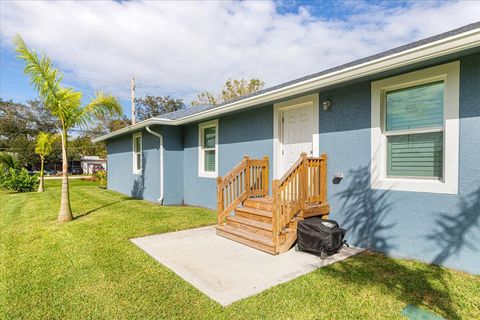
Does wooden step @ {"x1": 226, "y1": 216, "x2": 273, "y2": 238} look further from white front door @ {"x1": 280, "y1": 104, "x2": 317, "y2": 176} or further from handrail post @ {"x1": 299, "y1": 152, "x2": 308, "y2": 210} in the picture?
white front door @ {"x1": 280, "y1": 104, "x2": 317, "y2": 176}

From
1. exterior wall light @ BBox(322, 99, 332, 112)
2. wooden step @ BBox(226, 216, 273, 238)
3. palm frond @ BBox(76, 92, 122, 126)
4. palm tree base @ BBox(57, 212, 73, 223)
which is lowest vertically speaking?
palm tree base @ BBox(57, 212, 73, 223)

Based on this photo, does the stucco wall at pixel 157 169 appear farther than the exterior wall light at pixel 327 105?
Yes

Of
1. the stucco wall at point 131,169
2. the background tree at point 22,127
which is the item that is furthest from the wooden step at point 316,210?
the background tree at point 22,127

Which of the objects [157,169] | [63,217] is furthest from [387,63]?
[157,169]

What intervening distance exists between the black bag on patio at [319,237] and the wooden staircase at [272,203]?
213 millimetres

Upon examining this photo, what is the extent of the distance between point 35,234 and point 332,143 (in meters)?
5.58

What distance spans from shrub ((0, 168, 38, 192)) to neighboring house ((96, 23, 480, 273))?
12.1 meters

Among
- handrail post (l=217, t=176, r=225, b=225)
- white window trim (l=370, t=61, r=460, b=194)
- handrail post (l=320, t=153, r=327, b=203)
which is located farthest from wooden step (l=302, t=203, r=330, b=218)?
handrail post (l=217, t=176, r=225, b=225)

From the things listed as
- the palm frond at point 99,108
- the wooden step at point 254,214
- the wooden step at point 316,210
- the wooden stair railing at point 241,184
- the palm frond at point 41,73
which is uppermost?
the palm frond at point 41,73

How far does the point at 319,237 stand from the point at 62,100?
575cm

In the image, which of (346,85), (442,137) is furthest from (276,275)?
(346,85)

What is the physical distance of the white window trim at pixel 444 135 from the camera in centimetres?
323

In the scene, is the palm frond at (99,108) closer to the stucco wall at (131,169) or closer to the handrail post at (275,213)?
the stucco wall at (131,169)

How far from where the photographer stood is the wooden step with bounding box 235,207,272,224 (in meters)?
4.37
